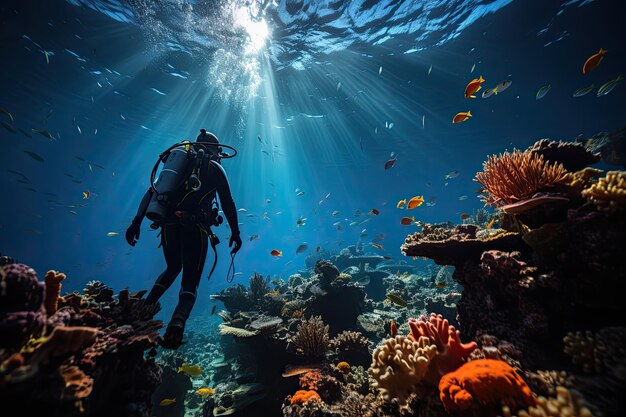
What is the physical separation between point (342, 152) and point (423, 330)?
3010cm

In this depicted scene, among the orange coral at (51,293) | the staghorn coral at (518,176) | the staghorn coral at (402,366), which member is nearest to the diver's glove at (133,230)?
the orange coral at (51,293)

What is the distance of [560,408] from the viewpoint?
1509 millimetres

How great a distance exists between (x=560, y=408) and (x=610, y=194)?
1.89 m

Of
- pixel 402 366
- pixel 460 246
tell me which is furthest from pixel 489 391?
pixel 460 246

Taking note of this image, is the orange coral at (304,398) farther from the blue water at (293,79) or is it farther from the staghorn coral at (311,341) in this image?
the blue water at (293,79)

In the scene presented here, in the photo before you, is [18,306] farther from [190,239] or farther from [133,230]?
[133,230]

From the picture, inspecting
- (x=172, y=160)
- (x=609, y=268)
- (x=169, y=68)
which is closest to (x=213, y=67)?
(x=169, y=68)

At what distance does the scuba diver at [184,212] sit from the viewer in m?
3.90

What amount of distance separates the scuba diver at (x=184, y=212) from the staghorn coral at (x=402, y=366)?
2.94 m

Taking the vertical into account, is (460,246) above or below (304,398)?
above

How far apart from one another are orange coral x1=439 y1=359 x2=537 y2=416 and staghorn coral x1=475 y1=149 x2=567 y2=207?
7.49 ft

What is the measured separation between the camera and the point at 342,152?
102 feet

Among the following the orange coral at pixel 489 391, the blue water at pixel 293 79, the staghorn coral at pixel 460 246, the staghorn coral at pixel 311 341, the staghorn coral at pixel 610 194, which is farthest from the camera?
the blue water at pixel 293 79

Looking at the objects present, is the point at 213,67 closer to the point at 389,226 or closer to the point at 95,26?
the point at 95,26
